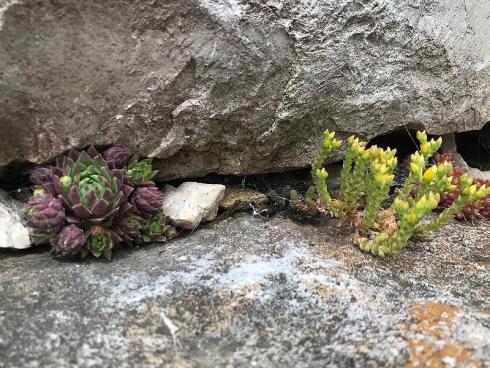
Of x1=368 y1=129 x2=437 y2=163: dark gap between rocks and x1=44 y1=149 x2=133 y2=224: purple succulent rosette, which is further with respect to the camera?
x1=368 y1=129 x2=437 y2=163: dark gap between rocks

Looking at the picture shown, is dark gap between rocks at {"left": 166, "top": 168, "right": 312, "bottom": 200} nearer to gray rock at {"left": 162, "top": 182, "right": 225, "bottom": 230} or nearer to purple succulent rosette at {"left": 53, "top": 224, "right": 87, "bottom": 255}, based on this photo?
gray rock at {"left": 162, "top": 182, "right": 225, "bottom": 230}

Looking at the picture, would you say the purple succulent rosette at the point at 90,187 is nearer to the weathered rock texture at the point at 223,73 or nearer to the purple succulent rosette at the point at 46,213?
the purple succulent rosette at the point at 46,213

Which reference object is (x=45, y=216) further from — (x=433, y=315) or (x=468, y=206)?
(x=468, y=206)

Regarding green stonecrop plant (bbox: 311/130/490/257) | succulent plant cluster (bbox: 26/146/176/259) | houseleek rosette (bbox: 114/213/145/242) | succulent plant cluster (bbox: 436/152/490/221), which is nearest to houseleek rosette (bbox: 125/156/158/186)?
succulent plant cluster (bbox: 26/146/176/259)

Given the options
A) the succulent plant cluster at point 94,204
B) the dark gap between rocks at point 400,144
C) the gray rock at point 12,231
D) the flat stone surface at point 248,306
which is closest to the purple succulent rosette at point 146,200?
the succulent plant cluster at point 94,204

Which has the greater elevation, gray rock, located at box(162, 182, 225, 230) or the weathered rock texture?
the weathered rock texture

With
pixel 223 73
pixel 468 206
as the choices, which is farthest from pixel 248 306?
pixel 468 206
